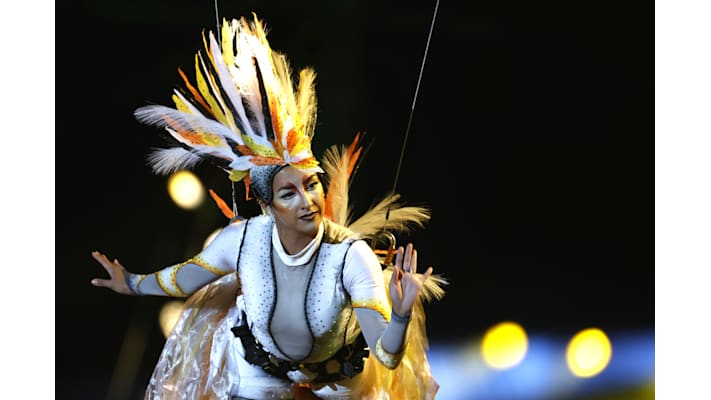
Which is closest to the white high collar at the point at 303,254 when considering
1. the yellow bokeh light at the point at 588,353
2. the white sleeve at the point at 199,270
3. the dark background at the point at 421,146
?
the white sleeve at the point at 199,270

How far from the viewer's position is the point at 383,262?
6.63 ft

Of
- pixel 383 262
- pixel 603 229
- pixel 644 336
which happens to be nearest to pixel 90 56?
pixel 383 262

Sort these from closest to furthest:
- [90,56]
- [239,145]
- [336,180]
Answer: [239,145], [336,180], [90,56]

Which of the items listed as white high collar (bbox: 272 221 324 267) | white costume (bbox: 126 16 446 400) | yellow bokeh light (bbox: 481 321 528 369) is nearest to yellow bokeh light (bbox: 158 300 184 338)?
white costume (bbox: 126 16 446 400)

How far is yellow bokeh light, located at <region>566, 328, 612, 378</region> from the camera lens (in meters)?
2.81

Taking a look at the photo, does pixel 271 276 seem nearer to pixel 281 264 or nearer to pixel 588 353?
pixel 281 264

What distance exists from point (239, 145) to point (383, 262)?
0.35 meters

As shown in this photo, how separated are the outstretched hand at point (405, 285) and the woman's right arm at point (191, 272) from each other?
0.37m

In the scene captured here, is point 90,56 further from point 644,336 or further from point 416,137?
point 644,336

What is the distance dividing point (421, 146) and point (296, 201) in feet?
3.04

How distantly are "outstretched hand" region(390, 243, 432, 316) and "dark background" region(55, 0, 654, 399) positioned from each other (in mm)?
925

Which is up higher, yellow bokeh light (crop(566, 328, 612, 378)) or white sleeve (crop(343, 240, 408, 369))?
white sleeve (crop(343, 240, 408, 369))

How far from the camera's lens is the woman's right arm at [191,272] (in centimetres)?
202

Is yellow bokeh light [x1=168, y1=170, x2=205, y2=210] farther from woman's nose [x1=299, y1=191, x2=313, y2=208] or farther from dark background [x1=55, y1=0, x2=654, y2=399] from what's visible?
woman's nose [x1=299, y1=191, x2=313, y2=208]
